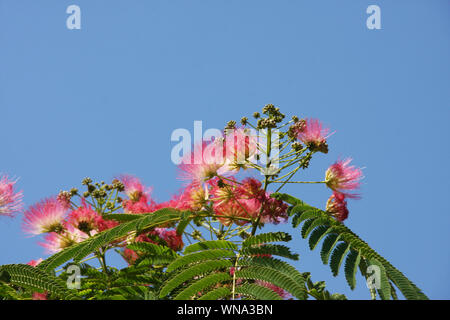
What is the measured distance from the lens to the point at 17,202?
141 inches

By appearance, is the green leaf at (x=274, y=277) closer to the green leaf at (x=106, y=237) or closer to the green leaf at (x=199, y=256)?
the green leaf at (x=199, y=256)

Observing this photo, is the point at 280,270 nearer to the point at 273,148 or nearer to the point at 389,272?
the point at 389,272

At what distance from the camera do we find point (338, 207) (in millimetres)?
3621

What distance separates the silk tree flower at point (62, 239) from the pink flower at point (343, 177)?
1861 mm

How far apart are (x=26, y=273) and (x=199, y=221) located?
1295mm

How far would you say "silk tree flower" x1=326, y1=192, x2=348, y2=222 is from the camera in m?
3.61

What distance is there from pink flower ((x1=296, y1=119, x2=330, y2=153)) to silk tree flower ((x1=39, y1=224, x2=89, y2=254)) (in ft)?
5.86

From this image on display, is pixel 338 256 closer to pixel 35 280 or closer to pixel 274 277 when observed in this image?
pixel 274 277

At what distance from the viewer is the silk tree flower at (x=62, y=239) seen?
13.4 feet

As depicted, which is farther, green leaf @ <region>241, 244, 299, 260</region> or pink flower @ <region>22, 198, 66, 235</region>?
pink flower @ <region>22, 198, 66, 235</region>

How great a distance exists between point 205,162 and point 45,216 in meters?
1.39

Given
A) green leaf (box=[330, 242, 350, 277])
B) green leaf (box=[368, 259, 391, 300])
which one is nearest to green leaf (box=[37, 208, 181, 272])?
green leaf (box=[330, 242, 350, 277])

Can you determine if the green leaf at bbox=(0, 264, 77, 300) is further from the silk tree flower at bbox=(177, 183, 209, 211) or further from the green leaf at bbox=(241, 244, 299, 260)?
the silk tree flower at bbox=(177, 183, 209, 211)
